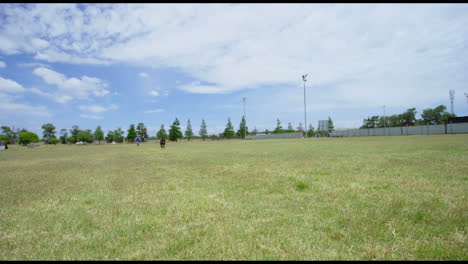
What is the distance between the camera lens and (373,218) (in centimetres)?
349

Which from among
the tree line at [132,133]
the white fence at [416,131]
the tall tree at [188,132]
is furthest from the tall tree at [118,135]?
the white fence at [416,131]

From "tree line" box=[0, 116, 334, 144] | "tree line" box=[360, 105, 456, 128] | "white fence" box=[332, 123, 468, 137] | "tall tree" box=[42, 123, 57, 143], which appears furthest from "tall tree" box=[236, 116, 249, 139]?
"tall tree" box=[42, 123, 57, 143]

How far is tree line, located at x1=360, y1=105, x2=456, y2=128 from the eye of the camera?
8369cm

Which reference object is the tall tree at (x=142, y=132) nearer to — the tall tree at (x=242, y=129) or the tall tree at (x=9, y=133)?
the tall tree at (x=242, y=129)

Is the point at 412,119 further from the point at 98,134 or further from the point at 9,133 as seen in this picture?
the point at 9,133

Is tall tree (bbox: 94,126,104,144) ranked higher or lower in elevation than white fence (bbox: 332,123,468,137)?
higher

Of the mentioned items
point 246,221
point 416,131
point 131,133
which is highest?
point 131,133

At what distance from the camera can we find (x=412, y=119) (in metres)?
90.6

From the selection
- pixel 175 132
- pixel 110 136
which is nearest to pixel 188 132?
pixel 175 132

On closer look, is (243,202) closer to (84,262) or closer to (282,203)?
(282,203)

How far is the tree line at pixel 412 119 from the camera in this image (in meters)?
83.7

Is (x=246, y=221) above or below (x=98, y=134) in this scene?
below

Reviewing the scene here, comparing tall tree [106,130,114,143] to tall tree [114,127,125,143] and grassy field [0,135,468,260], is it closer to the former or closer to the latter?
tall tree [114,127,125,143]

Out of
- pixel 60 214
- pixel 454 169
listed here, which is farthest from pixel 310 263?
pixel 454 169
